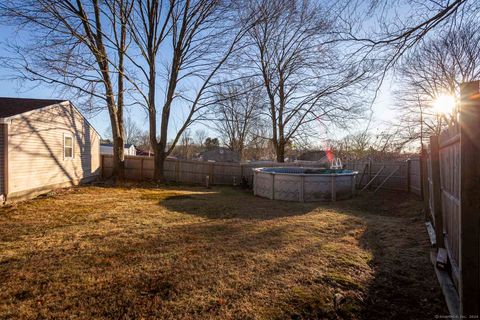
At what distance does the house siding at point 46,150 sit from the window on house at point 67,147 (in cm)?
18

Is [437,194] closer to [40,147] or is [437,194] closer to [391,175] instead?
[391,175]

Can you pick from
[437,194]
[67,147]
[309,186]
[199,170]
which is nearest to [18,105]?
[67,147]

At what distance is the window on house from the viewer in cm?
1193

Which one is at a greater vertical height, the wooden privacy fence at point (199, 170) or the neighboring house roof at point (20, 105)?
the neighboring house roof at point (20, 105)

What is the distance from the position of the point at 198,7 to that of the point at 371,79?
39.7 feet

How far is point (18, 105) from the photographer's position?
10.5m

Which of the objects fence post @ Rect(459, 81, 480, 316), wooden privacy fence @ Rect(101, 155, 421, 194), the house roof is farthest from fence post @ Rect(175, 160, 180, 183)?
fence post @ Rect(459, 81, 480, 316)

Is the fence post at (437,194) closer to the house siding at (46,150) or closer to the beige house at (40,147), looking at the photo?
the beige house at (40,147)

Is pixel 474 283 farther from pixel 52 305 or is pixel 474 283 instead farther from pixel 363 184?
pixel 363 184

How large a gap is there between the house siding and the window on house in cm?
18

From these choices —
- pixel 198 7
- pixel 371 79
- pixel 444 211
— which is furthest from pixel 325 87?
pixel 444 211

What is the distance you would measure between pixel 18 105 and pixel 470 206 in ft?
44.8

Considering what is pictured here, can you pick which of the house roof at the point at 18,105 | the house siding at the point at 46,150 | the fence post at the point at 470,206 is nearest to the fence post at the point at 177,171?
the house siding at the point at 46,150

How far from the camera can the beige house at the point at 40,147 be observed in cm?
847
